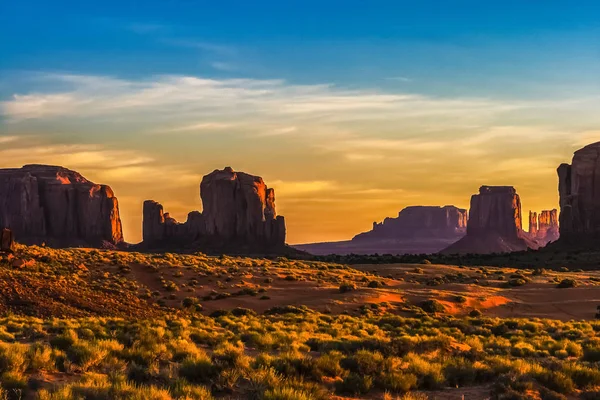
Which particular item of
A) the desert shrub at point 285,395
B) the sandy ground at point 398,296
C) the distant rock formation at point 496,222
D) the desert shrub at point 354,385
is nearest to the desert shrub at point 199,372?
the desert shrub at point 285,395

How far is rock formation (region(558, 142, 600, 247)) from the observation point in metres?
118

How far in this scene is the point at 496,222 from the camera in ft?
627

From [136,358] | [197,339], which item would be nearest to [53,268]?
[197,339]

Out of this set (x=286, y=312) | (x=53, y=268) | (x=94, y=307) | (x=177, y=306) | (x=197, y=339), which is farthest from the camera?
(x=53, y=268)

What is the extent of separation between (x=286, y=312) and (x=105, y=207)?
134706 millimetres

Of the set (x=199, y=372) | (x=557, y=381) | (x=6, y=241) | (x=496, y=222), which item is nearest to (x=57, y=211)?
(x=6, y=241)

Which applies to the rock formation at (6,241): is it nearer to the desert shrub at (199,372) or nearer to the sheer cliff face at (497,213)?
the desert shrub at (199,372)

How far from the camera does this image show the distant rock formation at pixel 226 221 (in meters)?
149

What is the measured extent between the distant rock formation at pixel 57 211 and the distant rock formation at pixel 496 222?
107226mm

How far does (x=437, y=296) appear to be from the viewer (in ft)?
139

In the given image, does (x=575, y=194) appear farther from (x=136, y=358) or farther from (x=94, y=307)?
(x=136, y=358)

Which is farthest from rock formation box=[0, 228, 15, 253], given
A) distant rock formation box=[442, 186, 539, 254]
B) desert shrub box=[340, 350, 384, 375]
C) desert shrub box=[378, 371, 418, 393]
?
distant rock formation box=[442, 186, 539, 254]

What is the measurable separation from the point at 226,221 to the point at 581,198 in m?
86.8

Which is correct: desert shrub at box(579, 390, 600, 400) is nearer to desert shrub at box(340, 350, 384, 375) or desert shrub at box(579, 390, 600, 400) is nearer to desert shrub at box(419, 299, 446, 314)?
desert shrub at box(340, 350, 384, 375)
